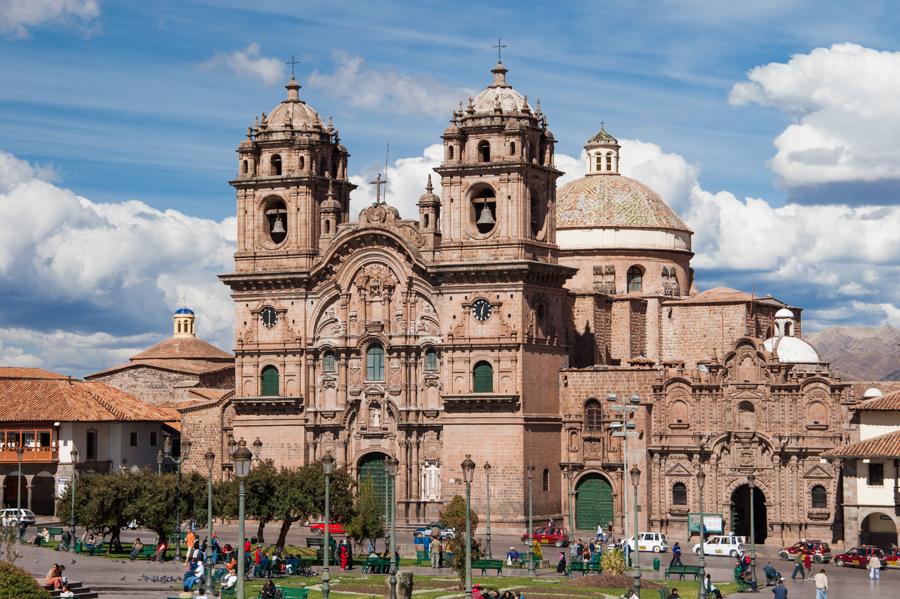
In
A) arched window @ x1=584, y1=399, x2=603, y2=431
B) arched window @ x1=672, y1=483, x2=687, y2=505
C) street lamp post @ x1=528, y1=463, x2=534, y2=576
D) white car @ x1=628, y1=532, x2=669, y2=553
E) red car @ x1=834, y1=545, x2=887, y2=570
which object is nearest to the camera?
street lamp post @ x1=528, y1=463, x2=534, y2=576

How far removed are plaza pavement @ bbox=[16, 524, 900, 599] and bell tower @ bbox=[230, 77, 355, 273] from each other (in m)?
18.8

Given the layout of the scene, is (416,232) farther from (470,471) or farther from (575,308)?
(470,471)

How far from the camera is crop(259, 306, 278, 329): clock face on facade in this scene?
9312 centimetres

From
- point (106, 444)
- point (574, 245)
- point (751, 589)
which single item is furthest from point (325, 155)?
point (751, 589)

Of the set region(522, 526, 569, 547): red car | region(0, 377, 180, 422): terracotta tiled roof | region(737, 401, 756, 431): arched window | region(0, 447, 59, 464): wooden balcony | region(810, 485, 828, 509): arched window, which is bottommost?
region(522, 526, 569, 547): red car

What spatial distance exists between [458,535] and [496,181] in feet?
89.4

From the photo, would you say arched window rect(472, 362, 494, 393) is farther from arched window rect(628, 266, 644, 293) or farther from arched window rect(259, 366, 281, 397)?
arched window rect(628, 266, 644, 293)

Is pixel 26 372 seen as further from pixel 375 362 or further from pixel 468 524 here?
pixel 468 524

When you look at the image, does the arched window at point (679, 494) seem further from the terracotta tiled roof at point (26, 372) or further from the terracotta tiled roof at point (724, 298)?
Result: the terracotta tiled roof at point (26, 372)

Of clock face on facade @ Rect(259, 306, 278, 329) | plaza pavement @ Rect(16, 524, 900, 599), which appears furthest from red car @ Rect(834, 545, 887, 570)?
clock face on facade @ Rect(259, 306, 278, 329)

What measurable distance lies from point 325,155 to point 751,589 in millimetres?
38839

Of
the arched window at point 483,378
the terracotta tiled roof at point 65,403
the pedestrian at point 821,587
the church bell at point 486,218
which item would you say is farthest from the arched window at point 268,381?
the pedestrian at point 821,587

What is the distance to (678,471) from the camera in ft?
288

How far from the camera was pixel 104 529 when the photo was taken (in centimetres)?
7912
